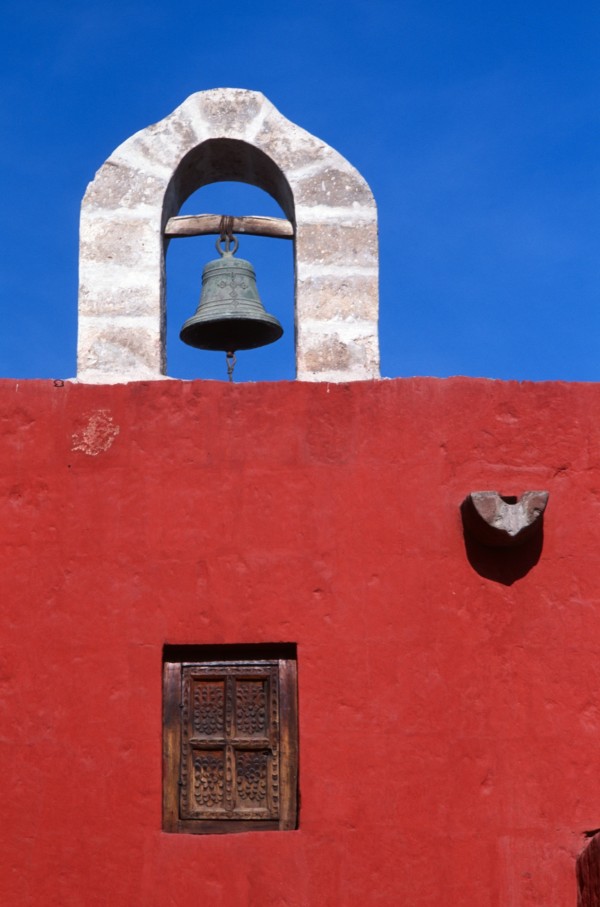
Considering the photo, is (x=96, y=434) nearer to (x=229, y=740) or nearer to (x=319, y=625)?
(x=319, y=625)

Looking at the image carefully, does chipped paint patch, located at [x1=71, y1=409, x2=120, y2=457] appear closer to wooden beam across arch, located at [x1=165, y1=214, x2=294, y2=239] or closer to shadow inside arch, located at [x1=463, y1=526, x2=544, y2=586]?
wooden beam across arch, located at [x1=165, y1=214, x2=294, y2=239]

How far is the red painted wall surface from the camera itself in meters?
4.25

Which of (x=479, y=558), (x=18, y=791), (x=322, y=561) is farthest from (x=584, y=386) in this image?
(x=18, y=791)

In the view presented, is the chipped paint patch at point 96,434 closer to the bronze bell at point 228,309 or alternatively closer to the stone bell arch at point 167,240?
the stone bell arch at point 167,240

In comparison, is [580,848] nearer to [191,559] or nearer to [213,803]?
[213,803]

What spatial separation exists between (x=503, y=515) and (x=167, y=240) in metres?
1.88

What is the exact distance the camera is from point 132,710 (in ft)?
14.2

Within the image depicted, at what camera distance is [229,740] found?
4.42 metres

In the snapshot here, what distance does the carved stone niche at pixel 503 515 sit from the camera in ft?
14.3

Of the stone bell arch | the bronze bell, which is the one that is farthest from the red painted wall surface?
the bronze bell

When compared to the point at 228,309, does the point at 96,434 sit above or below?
below

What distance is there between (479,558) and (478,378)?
0.68m

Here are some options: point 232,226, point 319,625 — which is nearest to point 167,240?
point 232,226

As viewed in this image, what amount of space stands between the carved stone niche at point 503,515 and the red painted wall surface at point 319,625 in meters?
0.11
